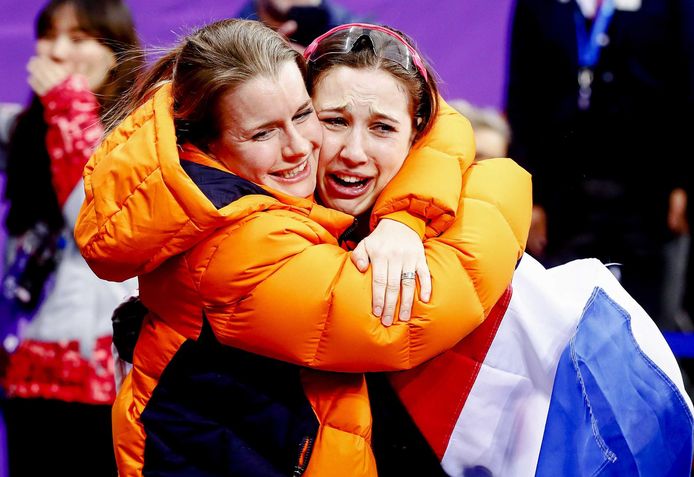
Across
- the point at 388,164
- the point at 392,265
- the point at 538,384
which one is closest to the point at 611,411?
the point at 538,384

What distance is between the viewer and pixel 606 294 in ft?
6.91

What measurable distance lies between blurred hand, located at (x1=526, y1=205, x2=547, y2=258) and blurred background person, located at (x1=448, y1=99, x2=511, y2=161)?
21 centimetres

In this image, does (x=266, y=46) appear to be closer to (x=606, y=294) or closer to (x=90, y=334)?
(x=606, y=294)

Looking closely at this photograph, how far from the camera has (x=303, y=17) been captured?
333cm

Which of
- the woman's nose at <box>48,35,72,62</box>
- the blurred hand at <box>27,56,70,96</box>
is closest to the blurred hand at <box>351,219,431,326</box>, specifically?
the blurred hand at <box>27,56,70,96</box>

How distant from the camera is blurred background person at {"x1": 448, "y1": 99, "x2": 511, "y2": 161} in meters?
3.55

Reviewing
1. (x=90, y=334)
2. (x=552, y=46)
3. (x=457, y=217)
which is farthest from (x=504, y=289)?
(x=552, y=46)

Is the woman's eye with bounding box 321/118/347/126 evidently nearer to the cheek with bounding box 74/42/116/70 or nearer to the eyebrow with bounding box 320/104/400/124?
the eyebrow with bounding box 320/104/400/124

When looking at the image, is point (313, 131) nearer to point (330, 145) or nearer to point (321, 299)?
point (330, 145)

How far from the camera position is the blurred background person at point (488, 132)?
11.7 ft

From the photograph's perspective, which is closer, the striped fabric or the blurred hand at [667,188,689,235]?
the striped fabric

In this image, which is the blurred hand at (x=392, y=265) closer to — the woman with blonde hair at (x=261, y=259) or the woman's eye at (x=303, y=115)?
the woman with blonde hair at (x=261, y=259)

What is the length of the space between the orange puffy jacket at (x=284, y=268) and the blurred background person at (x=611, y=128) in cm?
155

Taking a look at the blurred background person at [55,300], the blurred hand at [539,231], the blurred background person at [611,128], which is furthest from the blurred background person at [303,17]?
the blurred hand at [539,231]
